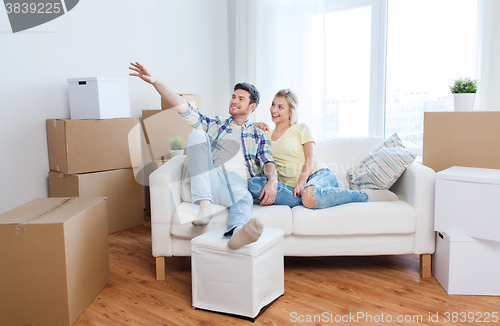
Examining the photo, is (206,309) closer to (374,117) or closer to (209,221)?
(209,221)

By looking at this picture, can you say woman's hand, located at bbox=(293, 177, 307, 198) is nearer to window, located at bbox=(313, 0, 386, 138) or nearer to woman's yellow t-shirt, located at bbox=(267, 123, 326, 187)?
woman's yellow t-shirt, located at bbox=(267, 123, 326, 187)

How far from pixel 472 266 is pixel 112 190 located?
2189 millimetres

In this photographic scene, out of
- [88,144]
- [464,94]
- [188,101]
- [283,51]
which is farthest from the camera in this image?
[283,51]

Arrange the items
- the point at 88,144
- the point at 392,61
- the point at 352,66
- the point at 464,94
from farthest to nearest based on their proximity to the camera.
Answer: the point at 352,66
the point at 392,61
the point at 88,144
the point at 464,94

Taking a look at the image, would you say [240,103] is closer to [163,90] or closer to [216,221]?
[163,90]

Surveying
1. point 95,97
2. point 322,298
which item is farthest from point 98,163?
point 322,298

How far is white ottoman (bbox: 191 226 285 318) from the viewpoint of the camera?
5.09 feet

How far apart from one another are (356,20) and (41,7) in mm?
2457

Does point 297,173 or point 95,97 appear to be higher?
point 95,97

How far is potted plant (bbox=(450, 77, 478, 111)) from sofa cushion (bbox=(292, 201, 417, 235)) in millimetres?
807

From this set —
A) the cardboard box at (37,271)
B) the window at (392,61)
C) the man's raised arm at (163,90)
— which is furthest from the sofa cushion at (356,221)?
the window at (392,61)

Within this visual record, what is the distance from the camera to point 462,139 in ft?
7.13

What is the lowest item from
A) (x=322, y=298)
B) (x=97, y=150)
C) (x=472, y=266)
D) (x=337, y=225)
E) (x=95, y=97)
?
(x=322, y=298)

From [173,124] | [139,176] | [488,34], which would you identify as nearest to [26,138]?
[139,176]
